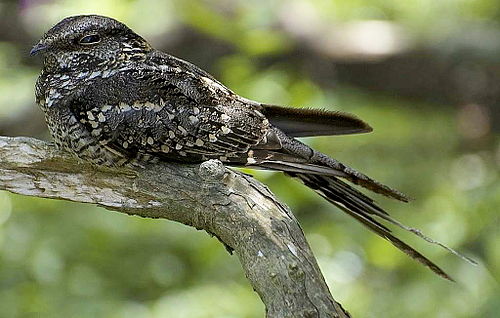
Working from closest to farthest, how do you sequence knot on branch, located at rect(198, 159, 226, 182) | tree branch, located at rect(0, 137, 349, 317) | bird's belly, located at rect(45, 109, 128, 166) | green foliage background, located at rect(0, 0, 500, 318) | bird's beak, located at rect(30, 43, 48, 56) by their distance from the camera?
tree branch, located at rect(0, 137, 349, 317) < knot on branch, located at rect(198, 159, 226, 182) < bird's belly, located at rect(45, 109, 128, 166) < bird's beak, located at rect(30, 43, 48, 56) < green foliage background, located at rect(0, 0, 500, 318)

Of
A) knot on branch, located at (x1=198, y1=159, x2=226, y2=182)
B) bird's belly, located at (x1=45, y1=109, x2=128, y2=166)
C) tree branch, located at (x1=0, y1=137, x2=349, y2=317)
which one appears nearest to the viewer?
tree branch, located at (x1=0, y1=137, x2=349, y2=317)

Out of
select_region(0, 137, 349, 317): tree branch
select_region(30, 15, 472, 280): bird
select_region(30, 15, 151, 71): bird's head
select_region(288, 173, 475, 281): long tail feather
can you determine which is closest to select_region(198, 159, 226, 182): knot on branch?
select_region(0, 137, 349, 317): tree branch

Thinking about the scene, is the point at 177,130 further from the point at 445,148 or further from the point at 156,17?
the point at 445,148

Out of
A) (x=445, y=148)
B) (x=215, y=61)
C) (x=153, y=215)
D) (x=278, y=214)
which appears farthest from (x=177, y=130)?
(x=445, y=148)

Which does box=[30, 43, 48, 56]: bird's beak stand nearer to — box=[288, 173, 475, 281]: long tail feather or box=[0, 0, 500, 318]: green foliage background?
box=[288, 173, 475, 281]: long tail feather

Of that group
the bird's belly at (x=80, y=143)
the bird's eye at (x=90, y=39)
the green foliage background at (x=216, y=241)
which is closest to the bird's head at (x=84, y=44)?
the bird's eye at (x=90, y=39)

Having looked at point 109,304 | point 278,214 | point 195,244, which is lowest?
point 109,304
